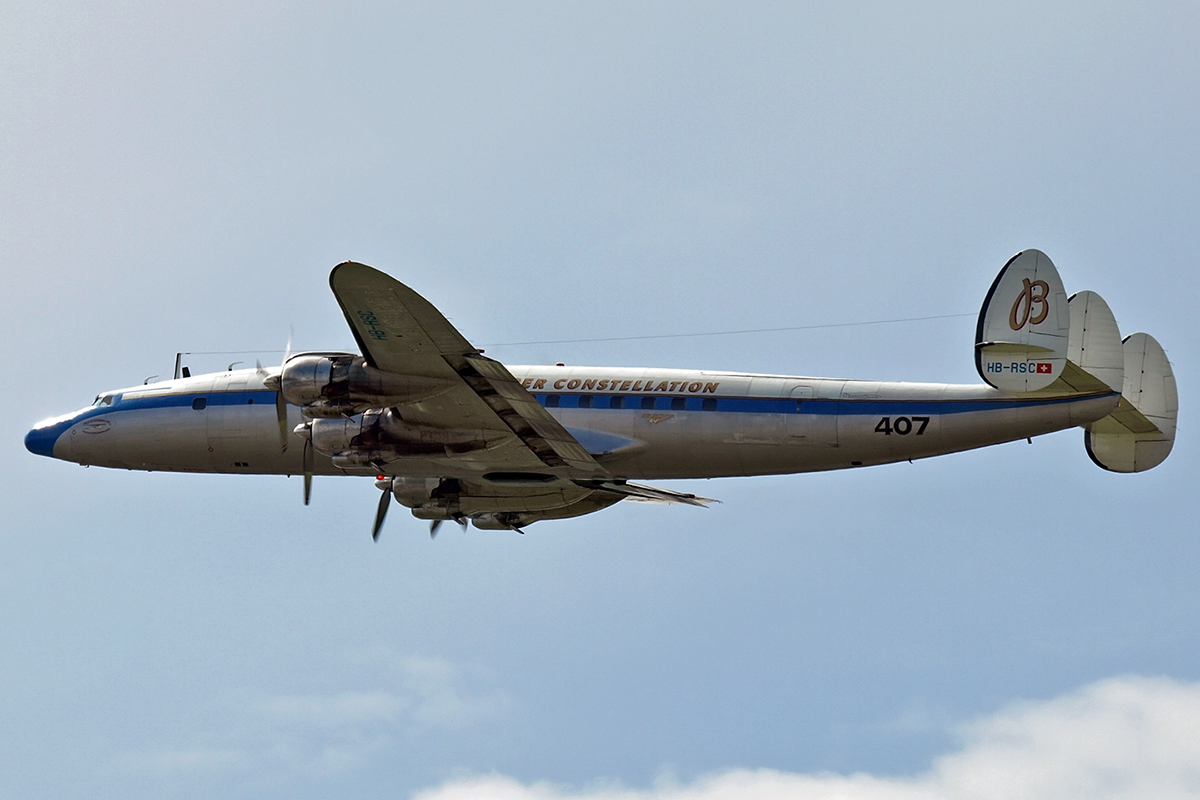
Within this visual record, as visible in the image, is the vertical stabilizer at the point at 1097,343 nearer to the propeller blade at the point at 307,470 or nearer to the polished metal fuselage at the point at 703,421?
the polished metal fuselage at the point at 703,421

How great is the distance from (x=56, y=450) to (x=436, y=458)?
410 inches

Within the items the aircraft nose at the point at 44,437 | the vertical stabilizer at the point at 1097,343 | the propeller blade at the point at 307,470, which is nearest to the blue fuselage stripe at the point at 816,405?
the vertical stabilizer at the point at 1097,343

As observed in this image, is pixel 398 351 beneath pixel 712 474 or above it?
above

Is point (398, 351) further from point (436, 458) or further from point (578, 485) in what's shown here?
point (578, 485)

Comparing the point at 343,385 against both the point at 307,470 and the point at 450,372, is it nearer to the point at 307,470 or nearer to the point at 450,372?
the point at 450,372

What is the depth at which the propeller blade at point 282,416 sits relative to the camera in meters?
31.8

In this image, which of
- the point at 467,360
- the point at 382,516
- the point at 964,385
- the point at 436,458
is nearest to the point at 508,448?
the point at 436,458

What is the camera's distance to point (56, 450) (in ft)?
115

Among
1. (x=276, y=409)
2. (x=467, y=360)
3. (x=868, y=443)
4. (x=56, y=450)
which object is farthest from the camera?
(x=56, y=450)

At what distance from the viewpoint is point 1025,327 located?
28.3 m

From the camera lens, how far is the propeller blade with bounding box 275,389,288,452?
104 ft

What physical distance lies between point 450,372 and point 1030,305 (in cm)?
1071

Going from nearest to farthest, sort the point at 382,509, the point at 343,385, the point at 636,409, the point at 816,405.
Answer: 1. the point at 343,385
2. the point at 816,405
3. the point at 636,409
4. the point at 382,509

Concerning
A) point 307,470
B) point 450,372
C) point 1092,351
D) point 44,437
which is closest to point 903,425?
point 1092,351
